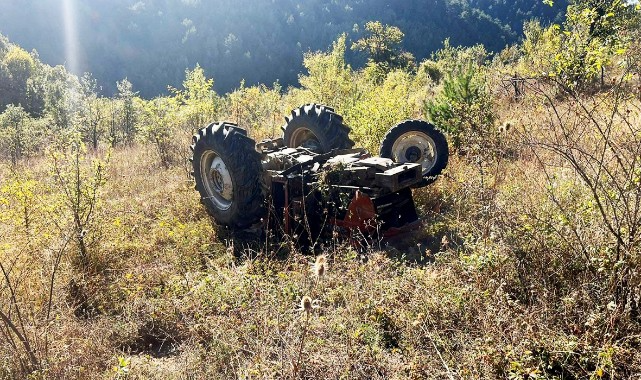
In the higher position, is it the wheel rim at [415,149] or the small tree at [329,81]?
the small tree at [329,81]

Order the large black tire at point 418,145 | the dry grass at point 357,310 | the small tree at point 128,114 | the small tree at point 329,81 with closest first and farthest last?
the dry grass at point 357,310
the large black tire at point 418,145
the small tree at point 329,81
the small tree at point 128,114

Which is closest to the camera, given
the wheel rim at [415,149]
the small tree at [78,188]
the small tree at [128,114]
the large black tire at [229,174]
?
the small tree at [78,188]

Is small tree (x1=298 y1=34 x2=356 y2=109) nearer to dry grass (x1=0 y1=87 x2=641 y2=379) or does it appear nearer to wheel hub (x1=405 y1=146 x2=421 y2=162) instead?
wheel hub (x1=405 y1=146 x2=421 y2=162)

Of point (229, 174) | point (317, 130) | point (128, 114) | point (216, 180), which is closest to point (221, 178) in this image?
point (216, 180)

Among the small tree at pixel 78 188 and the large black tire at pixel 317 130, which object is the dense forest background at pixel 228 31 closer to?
the large black tire at pixel 317 130

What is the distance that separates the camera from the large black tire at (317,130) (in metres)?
6.18

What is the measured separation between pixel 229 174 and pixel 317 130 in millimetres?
1657

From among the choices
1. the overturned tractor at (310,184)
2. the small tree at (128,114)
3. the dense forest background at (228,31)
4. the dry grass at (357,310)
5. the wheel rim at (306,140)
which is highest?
the dense forest background at (228,31)

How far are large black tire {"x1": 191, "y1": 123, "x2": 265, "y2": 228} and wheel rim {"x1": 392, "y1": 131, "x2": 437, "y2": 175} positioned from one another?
2183mm

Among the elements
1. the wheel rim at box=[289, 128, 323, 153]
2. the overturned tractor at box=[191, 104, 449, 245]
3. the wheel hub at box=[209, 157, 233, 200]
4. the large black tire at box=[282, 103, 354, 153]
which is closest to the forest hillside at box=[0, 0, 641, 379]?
the overturned tractor at box=[191, 104, 449, 245]

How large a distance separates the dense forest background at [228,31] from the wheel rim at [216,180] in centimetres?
6766

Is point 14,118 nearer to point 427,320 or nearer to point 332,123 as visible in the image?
point 332,123

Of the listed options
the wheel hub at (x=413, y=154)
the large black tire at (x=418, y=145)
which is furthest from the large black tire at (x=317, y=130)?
the wheel hub at (x=413, y=154)

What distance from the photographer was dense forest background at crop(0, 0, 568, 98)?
7331cm
